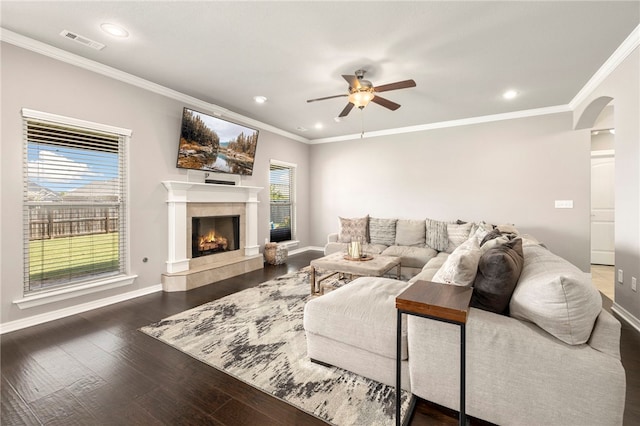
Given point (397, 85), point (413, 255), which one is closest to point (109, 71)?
point (397, 85)

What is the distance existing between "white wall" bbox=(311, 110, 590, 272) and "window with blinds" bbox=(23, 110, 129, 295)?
4.28 meters

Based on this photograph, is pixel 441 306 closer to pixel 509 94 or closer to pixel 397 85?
pixel 397 85

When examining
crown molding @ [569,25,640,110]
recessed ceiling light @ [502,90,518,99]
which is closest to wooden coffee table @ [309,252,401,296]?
recessed ceiling light @ [502,90,518,99]

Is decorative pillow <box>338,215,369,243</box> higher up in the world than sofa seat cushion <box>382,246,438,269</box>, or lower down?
higher up

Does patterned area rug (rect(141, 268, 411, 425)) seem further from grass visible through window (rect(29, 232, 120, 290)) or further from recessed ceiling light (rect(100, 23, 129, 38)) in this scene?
recessed ceiling light (rect(100, 23, 129, 38))

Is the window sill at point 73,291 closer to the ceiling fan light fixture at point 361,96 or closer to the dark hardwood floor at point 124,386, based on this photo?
the dark hardwood floor at point 124,386

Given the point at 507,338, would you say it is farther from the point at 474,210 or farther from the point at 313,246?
the point at 313,246

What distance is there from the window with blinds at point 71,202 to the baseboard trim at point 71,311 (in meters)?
0.26

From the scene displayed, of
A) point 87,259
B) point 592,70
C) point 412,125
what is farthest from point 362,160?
point 87,259

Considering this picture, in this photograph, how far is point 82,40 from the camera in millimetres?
2668

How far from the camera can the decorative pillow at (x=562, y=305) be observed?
1.26 metres

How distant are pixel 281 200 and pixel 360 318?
15.4 ft

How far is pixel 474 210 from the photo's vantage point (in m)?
5.08

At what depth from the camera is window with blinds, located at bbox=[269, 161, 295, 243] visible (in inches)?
236
